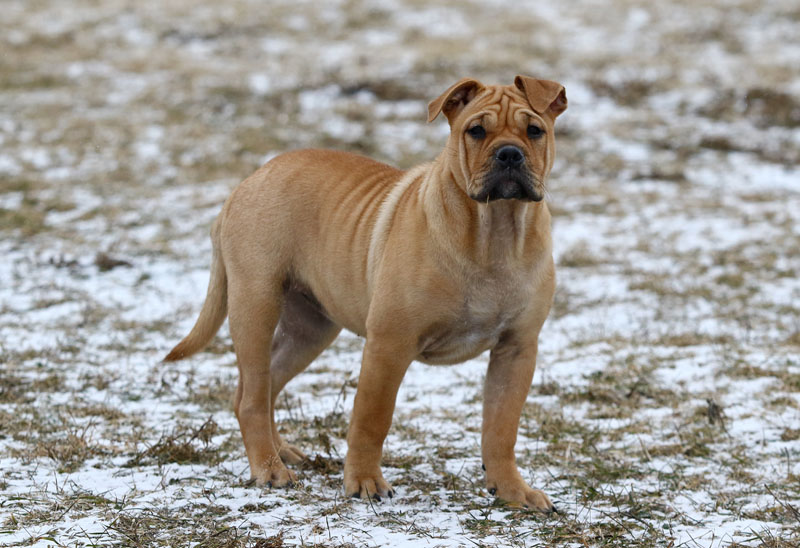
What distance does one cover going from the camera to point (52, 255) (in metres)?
10.2

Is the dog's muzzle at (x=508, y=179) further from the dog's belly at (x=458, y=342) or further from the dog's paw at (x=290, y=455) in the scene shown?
the dog's paw at (x=290, y=455)

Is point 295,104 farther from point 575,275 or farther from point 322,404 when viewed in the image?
point 322,404

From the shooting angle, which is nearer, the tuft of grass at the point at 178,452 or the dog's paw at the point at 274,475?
the dog's paw at the point at 274,475

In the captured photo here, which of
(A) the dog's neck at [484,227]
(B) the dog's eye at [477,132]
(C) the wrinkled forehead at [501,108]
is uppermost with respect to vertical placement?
(C) the wrinkled forehead at [501,108]

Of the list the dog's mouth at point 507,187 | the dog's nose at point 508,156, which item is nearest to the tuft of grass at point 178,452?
the dog's mouth at point 507,187

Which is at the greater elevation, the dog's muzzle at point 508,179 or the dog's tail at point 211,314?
the dog's muzzle at point 508,179

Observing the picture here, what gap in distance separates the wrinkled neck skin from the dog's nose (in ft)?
0.70

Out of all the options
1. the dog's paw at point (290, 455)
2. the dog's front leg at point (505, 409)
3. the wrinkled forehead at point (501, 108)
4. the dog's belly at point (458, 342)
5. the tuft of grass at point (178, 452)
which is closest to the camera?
the wrinkled forehead at point (501, 108)

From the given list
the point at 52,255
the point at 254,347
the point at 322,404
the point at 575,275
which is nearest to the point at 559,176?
the point at 575,275

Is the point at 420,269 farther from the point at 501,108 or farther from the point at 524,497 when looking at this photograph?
the point at 524,497

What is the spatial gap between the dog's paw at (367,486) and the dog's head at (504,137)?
55.6 inches

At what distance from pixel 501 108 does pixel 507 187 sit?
0.41 metres

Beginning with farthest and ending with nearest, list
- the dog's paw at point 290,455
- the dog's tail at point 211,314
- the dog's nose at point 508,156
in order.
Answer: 1. the dog's tail at point 211,314
2. the dog's paw at point 290,455
3. the dog's nose at point 508,156

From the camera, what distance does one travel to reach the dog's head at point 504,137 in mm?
4066
